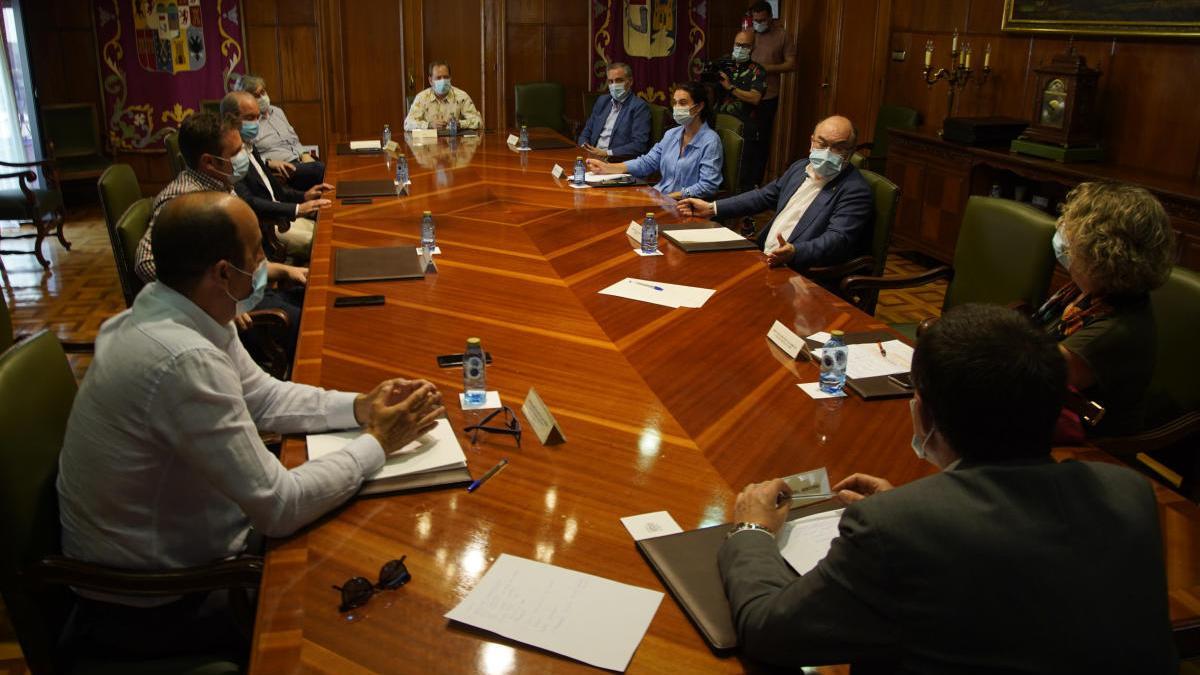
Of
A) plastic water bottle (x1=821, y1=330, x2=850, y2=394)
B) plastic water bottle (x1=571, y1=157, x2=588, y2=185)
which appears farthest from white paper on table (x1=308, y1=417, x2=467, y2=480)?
plastic water bottle (x1=571, y1=157, x2=588, y2=185)

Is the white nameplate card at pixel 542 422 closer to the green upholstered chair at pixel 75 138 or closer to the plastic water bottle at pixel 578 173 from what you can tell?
the plastic water bottle at pixel 578 173

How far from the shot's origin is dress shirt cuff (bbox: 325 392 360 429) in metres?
1.93

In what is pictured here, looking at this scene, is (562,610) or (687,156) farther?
(687,156)

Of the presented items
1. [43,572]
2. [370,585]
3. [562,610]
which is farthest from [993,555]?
[43,572]

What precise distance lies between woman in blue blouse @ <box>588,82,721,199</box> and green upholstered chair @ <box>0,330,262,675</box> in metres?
3.24

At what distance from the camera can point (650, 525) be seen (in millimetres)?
1599

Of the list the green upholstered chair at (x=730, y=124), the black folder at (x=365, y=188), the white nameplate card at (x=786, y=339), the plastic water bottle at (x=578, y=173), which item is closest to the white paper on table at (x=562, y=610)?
the white nameplate card at (x=786, y=339)

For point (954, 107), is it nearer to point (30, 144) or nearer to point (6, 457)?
point (6, 457)

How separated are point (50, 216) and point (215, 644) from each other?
6.51 metres

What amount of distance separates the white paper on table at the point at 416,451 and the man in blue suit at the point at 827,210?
1734 millimetres

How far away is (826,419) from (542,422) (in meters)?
0.65

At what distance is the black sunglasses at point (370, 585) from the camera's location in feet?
4.54

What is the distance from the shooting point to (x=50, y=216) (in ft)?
22.6

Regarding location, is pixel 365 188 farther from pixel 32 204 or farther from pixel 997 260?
pixel 997 260
